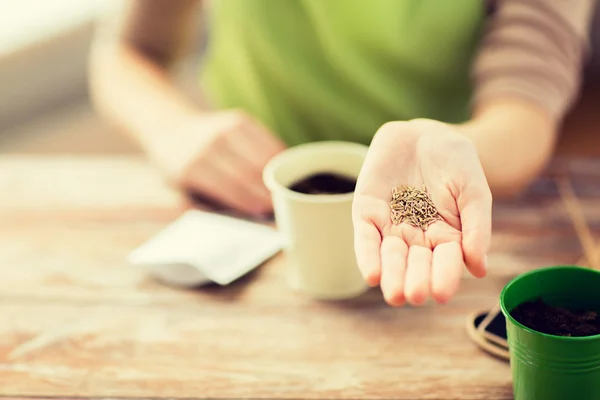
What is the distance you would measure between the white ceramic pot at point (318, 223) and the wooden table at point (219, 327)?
0.02m

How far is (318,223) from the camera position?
705 mm

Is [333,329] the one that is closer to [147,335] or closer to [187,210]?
[147,335]

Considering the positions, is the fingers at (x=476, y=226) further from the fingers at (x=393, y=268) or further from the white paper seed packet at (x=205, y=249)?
the white paper seed packet at (x=205, y=249)

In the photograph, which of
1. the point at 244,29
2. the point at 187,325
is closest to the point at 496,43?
the point at 244,29

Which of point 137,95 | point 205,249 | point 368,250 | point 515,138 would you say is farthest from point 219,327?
point 137,95

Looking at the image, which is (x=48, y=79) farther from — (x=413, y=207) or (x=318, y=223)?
(x=413, y=207)

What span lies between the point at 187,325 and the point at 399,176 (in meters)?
0.31

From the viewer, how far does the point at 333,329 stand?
688mm

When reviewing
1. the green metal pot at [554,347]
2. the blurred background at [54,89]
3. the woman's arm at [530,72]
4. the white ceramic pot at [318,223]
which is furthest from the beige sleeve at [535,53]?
the blurred background at [54,89]

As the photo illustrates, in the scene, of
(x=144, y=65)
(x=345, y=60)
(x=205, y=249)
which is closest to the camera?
(x=205, y=249)

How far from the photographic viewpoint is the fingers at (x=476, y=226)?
18.6 inches

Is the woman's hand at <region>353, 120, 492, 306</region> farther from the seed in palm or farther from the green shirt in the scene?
the green shirt

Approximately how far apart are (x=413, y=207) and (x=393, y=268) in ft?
0.27

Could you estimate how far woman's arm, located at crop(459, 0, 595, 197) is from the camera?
36.7 inches
